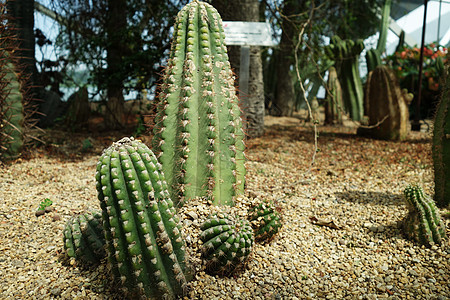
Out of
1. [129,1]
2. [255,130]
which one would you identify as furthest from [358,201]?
[129,1]

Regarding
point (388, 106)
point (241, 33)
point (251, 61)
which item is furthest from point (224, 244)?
point (388, 106)

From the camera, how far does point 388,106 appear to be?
566 centimetres

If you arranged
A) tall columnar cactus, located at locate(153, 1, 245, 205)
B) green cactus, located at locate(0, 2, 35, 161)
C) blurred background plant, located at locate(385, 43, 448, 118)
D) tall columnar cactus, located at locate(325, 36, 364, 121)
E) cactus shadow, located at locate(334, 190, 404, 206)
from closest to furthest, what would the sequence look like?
tall columnar cactus, located at locate(153, 1, 245, 205), cactus shadow, located at locate(334, 190, 404, 206), green cactus, located at locate(0, 2, 35, 161), tall columnar cactus, located at locate(325, 36, 364, 121), blurred background plant, located at locate(385, 43, 448, 118)

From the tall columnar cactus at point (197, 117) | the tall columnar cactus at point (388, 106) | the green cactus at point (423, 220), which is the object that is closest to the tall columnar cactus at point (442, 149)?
the green cactus at point (423, 220)

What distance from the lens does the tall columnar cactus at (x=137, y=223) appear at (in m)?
1.57

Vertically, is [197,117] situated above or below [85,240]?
above

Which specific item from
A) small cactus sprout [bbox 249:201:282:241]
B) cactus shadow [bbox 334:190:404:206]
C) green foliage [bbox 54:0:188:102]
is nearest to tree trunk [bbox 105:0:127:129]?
green foliage [bbox 54:0:188:102]

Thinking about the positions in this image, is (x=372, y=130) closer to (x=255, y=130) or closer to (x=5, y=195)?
(x=255, y=130)

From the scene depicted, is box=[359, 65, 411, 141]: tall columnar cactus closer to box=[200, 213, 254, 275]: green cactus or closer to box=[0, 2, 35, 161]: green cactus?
box=[200, 213, 254, 275]: green cactus

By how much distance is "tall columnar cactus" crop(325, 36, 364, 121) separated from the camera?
734 centimetres

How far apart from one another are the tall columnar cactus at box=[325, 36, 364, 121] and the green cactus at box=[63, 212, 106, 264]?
6.46m

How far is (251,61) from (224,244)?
400 cm

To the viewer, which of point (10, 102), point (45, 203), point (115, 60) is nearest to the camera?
point (45, 203)

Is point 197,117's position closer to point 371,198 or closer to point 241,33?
point 371,198
